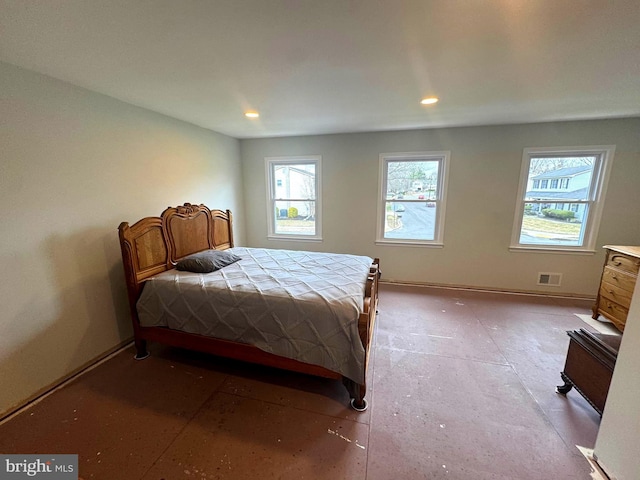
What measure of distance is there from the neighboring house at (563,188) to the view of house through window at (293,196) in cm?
317

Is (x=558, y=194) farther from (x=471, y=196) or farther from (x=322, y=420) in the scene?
(x=322, y=420)

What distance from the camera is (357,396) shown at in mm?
1786

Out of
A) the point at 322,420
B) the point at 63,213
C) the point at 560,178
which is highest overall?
the point at 560,178

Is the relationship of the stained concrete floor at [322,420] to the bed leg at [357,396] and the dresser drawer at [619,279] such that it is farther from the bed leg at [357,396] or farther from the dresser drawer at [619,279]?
the dresser drawer at [619,279]

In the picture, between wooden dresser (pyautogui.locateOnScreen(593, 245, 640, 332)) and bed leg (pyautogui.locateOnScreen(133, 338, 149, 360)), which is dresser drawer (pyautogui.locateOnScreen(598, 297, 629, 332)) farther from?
bed leg (pyautogui.locateOnScreen(133, 338, 149, 360))

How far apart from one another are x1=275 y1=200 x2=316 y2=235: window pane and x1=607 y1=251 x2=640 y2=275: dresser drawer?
149 inches

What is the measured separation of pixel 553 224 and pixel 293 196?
393 cm

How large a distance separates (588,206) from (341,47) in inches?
158

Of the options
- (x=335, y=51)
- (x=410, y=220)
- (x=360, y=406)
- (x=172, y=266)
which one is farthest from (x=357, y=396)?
(x=410, y=220)

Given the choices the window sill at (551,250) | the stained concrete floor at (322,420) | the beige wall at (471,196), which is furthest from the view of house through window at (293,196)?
the window sill at (551,250)

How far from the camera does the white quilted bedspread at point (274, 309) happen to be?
1773mm

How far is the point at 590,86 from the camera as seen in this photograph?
6.77 ft

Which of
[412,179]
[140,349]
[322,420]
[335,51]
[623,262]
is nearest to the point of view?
[335,51]

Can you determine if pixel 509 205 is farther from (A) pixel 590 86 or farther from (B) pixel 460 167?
(A) pixel 590 86
